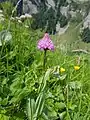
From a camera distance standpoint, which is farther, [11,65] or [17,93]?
[11,65]

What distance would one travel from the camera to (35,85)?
198cm

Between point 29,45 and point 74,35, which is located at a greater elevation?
point 74,35

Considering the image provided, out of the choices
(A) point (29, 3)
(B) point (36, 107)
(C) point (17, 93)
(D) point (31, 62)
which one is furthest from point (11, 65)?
(A) point (29, 3)

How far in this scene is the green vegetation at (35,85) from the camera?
1729 mm

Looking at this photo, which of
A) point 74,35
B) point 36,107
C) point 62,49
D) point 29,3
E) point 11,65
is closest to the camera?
point 36,107

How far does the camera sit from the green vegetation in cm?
173

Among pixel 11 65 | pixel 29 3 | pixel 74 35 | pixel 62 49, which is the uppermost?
pixel 74 35

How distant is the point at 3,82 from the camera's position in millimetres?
1916

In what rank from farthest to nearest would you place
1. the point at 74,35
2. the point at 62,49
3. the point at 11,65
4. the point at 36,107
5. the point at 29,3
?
the point at 29,3, the point at 62,49, the point at 11,65, the point at 74,35, the point at 36,107

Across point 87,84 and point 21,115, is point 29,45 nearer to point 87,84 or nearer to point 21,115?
point 87,84

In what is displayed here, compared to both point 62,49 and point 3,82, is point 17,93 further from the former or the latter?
point 62,49

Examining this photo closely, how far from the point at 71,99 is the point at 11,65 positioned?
456 mm

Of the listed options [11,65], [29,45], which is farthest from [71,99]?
[29,45]

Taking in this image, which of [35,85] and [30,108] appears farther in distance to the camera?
[35,85]
